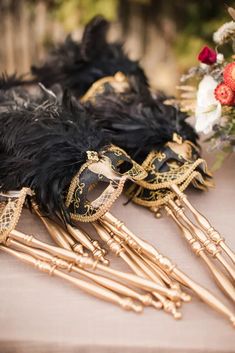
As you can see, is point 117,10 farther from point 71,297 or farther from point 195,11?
point 71,297

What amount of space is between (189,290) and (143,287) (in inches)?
2.8

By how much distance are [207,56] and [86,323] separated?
1.73 ft

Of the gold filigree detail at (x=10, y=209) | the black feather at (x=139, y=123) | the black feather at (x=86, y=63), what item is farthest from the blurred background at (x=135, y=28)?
the gold filigree detail at (x=10, y=209)

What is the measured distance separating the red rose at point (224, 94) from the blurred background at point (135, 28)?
4.11 ft

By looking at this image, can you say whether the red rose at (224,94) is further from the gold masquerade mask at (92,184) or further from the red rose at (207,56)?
the gold masquerade mask at (92,184)

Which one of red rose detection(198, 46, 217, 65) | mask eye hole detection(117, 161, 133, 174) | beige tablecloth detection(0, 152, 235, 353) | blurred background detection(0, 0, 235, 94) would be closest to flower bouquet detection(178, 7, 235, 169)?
red rose detection(198, 46, 217, 65)

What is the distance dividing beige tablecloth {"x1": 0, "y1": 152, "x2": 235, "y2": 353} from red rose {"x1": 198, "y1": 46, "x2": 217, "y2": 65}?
14.9 inches

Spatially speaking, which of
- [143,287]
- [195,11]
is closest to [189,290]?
[143,287]

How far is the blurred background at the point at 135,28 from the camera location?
1.98m

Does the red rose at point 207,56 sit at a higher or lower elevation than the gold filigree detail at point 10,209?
higher

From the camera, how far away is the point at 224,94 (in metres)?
0.80

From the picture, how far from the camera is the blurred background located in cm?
198

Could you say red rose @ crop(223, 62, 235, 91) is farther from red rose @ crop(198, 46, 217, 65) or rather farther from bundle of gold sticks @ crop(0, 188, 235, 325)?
bundle of gold sticks @ crop(0, 188, 235, 325)

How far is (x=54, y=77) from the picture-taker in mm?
1140
